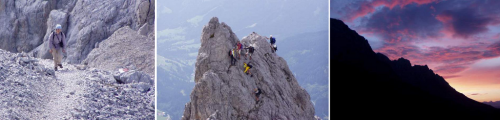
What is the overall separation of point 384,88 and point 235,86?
2.20 meters

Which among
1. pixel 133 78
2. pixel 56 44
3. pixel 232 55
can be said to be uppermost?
pixel 56 44

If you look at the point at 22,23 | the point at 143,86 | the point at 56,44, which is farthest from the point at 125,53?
the point at 22,23

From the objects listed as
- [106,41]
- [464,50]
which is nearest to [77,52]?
[106,41]

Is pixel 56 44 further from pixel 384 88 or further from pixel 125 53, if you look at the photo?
pixel 384 88

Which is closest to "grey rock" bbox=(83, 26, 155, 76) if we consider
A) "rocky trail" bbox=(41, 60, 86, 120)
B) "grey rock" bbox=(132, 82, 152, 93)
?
"grey rock" bbox=(132, 82, 152, 93)

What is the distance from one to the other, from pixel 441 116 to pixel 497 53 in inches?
42.4

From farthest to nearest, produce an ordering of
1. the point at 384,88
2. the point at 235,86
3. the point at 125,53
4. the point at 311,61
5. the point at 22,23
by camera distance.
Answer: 1. the point at 22,23
2. the point at 125,53
3. the point at 311,61
4. the point at 384,88
5. the point at 235,86

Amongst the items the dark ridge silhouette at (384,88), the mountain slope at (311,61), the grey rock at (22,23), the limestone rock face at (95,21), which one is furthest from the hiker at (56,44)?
the grey rock at (22,23)

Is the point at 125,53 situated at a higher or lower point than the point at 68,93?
higher

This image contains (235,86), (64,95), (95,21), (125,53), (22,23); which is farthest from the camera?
(22,23)

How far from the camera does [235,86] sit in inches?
226

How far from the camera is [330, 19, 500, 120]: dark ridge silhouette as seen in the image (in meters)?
5.88

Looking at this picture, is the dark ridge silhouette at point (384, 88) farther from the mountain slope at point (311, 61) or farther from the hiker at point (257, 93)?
the hiker at point (257, 93)

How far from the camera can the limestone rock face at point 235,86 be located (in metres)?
5.51
